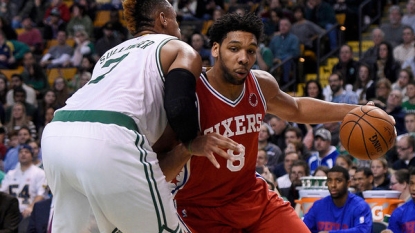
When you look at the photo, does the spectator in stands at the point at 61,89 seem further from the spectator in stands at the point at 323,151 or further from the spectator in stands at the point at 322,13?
the spectator in stands at the point at 323,151

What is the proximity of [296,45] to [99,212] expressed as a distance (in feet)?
34.1

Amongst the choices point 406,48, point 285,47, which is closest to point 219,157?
point 406,48

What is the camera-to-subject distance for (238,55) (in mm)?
4891

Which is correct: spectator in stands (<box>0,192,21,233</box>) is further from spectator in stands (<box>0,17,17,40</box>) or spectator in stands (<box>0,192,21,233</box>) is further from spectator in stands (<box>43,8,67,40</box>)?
spectator in stands (<box>43,8,67,40</box>)

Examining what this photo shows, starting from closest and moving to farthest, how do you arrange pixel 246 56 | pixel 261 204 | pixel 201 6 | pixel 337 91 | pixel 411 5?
1. pixel 246 56
2. pixel 261 204
3. pixel 337 91
4. pixel 411 5
5. pixel 201 6

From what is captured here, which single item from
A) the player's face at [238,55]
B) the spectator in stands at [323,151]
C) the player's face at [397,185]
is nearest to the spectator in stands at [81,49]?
the spectator in stands at [323,151]

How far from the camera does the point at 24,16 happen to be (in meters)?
18.6

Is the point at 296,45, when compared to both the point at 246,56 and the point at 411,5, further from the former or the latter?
the point at 246,56

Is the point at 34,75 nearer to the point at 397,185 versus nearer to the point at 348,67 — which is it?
the point at 348,67

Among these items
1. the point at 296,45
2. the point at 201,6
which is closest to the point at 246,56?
the point at 296,45

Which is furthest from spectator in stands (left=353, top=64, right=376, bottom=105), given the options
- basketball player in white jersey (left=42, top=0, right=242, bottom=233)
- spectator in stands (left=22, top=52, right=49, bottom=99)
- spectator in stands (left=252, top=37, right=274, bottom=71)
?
basketball player in white jersey (left=42, top=0, right=242, bottom=233)

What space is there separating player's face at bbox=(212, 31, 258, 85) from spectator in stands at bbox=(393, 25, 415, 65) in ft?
27.5

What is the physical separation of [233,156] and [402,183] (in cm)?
457

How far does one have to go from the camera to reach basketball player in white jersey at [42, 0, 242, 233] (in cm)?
422
